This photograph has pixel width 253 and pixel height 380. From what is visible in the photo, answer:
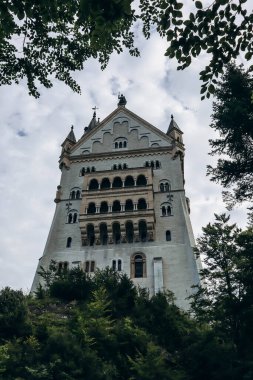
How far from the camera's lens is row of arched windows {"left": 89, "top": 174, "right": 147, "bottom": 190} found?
45.8 m

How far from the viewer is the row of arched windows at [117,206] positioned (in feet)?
142

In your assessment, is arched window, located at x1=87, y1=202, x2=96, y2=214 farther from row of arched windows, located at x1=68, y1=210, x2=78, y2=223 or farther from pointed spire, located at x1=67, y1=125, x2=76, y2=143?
pointed spire, located at x1=67, y1=125, x2=76, y2=143

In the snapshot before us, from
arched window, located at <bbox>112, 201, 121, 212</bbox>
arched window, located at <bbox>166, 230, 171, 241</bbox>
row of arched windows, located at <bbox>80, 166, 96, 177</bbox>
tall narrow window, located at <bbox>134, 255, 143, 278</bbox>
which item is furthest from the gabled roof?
tall narrow window, located at <bbox>134, 255, 143, 278</bbox>

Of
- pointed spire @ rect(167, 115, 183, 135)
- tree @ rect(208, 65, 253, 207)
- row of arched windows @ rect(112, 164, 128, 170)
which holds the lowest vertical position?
tree @ rect(208, 65, 253, 207)

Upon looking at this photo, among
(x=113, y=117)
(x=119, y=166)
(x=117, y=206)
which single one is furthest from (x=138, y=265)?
(x=113, y=117)

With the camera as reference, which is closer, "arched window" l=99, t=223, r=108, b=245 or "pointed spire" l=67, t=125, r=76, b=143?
"arched window" l=99, t=223, r=108, b=245

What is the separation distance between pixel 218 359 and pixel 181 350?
157 inches

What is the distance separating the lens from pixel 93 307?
24234 millimetres

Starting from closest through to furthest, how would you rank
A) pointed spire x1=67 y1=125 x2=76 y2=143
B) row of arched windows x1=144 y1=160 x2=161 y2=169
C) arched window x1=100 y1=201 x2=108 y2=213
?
arched window x1=100 y1=201 x2=108 y2=213
row of arched windows x1=144 y1=160 x2=161 y2=169
pointed spire x1=67 y1=125 x2=76 y2=143

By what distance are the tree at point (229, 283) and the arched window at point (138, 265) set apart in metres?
15.5

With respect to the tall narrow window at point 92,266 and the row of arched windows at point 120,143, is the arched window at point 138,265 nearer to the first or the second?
the tall narrow window at point 92,266

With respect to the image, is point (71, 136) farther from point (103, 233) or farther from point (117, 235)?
point (117, 235)

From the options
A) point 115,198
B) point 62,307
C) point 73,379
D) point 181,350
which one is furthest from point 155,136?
point 73,379

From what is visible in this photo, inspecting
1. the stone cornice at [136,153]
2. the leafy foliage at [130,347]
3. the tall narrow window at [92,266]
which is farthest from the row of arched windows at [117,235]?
the leafy foliage at [130,347]
